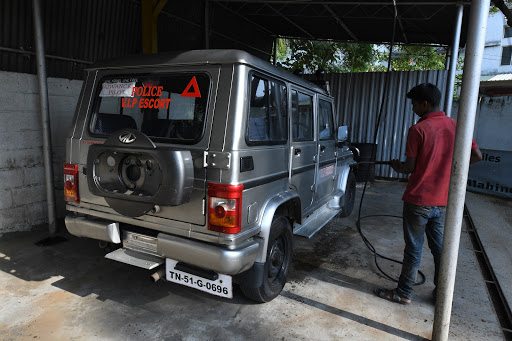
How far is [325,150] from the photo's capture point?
14.3ft

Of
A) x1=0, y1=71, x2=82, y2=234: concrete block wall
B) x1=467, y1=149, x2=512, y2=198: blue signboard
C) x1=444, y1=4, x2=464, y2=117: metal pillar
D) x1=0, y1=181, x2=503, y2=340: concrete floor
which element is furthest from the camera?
x1=467, y1=149, x2=512, y2=198: blue signboard

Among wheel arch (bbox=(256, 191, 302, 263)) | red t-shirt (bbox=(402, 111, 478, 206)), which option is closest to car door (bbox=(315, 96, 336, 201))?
wheel arch (bbox=(256, 191, 302, 263))

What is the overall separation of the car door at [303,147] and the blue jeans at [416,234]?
103 cm

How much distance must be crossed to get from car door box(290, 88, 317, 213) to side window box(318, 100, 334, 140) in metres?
0.32

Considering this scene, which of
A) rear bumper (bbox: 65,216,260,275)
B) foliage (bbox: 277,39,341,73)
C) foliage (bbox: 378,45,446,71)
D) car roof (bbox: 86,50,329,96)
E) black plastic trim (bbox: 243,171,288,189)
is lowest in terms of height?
rear bumper (bbox: 65,216,260,275)

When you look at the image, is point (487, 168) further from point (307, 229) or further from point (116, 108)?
point (116, 108)

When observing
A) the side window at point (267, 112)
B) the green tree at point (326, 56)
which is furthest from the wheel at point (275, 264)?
the green tree at point (326, 56)

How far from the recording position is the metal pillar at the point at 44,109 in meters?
4.02

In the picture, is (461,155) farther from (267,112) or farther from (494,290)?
(494,290)

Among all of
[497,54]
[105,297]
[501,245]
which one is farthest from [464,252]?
[497,54]

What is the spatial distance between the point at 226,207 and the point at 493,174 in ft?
26.0

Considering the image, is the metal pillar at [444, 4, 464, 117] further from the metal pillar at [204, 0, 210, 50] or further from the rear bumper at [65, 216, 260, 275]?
the rear bumper at [65, 216, 260, 275]

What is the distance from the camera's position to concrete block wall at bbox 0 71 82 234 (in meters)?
4.29

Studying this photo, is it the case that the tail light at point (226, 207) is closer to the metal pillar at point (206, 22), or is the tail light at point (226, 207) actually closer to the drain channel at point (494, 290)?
the drain channel at point (494, 290)
